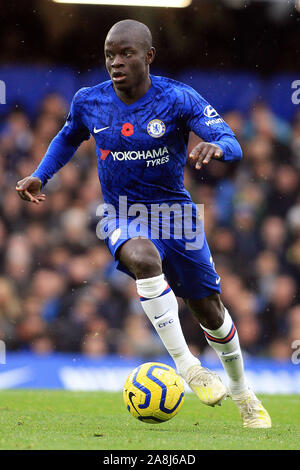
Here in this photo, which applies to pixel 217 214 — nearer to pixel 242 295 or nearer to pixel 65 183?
pixel 242 295

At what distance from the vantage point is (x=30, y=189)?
5383 millimetres

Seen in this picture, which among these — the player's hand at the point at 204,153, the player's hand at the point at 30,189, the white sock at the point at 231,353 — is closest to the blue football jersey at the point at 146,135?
the player's hand at the point at 30,189

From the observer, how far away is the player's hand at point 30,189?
17.4 feet

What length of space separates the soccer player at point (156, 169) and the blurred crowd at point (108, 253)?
188 inches

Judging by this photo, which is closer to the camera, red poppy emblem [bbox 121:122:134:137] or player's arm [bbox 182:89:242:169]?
player's arm [bbox 182:89:242:169]

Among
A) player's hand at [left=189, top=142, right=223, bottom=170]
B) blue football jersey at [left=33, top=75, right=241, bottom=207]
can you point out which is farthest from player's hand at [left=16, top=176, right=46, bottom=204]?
player's hand at [left=189, top=142, right=223, bottom=170]

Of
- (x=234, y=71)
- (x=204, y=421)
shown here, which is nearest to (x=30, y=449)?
(x=204, y=421)

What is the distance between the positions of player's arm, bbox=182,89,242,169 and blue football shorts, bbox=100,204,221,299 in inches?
19.2

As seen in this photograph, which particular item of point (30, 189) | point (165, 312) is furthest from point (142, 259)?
point (30, 189)

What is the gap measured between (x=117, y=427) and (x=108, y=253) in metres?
6.02

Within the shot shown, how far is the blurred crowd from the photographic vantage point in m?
10.4

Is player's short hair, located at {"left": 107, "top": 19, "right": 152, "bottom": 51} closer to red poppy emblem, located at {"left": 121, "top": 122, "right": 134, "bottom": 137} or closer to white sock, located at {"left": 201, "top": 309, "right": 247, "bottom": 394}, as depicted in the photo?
red poppy emblem, located at {"left": 121, "top": 122, "right": 134, "bottom": 137}

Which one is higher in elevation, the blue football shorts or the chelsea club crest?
the chelsea club crest

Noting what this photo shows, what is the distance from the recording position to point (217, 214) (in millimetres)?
11516
